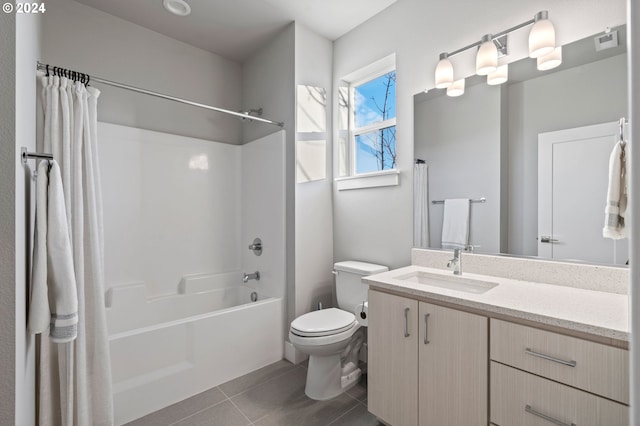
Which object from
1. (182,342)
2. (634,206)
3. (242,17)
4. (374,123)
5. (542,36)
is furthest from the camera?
(374,123)

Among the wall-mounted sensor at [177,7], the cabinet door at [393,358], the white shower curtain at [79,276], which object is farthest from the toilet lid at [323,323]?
the wall-mounted sensor at [177,7]

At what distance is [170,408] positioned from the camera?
1.81m

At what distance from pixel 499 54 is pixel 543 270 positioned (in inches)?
47.3

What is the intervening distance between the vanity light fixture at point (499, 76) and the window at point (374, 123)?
72 centimetres

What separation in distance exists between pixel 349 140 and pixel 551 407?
2168 millimetres

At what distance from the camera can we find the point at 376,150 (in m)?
2.47

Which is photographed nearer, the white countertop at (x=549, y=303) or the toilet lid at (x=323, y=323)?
the white countertop at (x=549, y=303)

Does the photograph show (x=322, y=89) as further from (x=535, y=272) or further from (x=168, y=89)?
(x=535, y=272)

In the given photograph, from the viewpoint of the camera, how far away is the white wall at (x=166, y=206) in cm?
234

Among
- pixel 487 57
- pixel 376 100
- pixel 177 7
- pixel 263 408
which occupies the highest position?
pixel 177 7

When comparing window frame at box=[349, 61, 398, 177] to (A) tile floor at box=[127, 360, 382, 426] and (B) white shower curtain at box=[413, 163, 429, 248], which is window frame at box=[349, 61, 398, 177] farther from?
(A) tile floor at box=[127, 360, 382, 426]

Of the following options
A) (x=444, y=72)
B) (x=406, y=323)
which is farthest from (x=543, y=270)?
(x=444, y=72)
